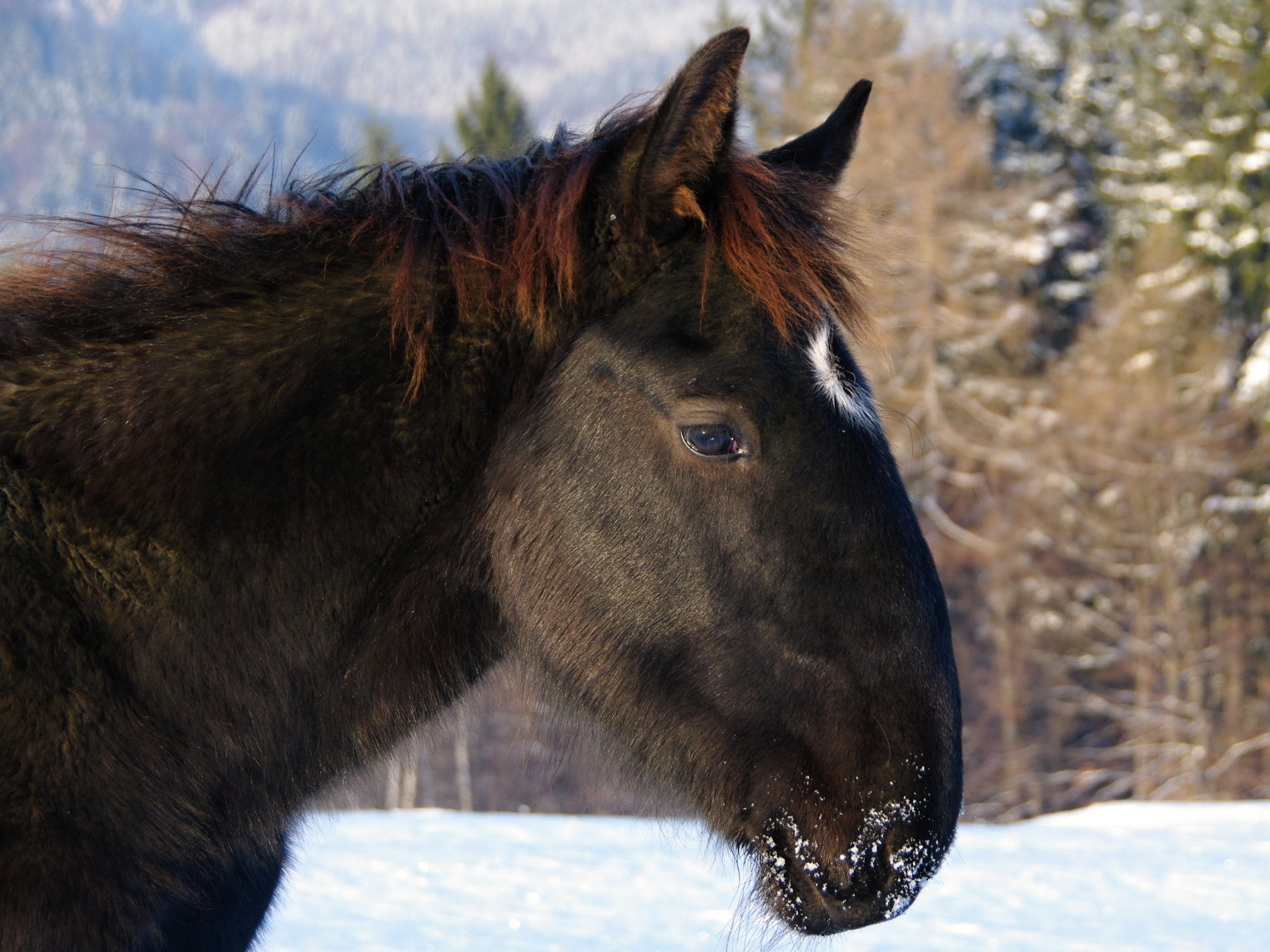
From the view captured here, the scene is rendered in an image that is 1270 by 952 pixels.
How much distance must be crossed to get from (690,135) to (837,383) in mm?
582

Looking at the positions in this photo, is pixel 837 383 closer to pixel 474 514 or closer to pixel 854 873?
pixel 474 514

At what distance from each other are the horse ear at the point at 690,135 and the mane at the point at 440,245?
0.22ft

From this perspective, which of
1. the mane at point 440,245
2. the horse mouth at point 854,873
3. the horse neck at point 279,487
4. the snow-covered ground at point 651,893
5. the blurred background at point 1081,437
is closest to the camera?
the horse mouth at point 854,873

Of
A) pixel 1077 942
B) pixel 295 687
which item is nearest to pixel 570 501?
pixel 295 687

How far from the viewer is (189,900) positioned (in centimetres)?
214

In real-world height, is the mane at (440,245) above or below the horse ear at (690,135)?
below

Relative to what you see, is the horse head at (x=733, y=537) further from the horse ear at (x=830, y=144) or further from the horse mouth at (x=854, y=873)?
the horse ear at (x=830, y=144)

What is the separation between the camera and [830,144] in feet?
8.90

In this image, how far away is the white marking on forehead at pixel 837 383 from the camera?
2223 millimetres

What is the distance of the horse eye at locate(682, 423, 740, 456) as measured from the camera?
2.20 metres

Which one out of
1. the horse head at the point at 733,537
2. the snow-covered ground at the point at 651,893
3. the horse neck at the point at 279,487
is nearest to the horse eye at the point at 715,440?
the horse head at the point at 733,537

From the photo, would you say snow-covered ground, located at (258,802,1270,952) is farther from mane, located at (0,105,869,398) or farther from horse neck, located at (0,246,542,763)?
mane, located at (0,105,869,398)

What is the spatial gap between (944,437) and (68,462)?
23763 mm

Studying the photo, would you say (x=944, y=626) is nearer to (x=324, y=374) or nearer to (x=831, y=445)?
(x=831, y=445)
